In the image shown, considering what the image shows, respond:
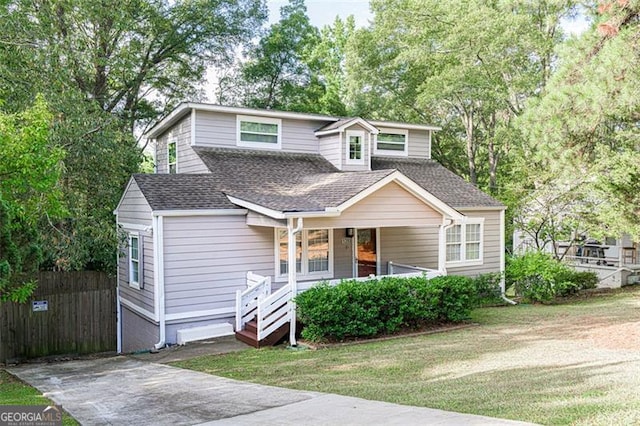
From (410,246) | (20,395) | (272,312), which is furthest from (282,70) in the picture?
(20,395)

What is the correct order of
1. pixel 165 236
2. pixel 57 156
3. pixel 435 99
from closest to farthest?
1. pixel 57 156
2. pixel 165 236
3. pixel 435 99

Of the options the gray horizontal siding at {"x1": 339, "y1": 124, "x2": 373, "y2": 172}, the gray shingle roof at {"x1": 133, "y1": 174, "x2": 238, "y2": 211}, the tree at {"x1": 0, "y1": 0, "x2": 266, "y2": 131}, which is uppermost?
the tree at {"x1": 0, "y1": 0, "x2": 266, "y2": 131}

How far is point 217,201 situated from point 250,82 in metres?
16.1

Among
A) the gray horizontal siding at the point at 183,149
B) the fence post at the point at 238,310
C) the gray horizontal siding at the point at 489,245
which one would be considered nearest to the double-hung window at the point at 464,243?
the gray horizontal siding at the point at 489,245

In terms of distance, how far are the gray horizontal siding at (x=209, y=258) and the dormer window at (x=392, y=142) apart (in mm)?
7232

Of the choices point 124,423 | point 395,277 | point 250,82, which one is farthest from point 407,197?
point 250,82

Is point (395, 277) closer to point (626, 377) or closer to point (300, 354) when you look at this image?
point (300, 354)

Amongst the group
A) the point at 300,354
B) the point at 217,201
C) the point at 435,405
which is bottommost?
the point at 300,354

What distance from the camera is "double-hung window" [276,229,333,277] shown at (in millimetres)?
13625

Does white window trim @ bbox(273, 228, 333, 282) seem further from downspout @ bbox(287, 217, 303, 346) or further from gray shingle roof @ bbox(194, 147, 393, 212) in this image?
downspout @ bbox(287, 217, 303, 346)

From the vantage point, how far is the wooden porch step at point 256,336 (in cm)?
1114

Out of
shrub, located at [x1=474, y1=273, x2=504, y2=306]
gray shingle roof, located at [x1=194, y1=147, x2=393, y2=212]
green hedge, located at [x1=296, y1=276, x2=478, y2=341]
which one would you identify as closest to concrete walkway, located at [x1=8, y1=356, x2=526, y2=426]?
green hedge, located at [x1=296, y1=276, x2=478, y2=341]

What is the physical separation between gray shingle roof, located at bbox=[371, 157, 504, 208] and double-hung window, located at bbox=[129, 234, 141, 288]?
839 cm

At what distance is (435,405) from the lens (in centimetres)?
611
